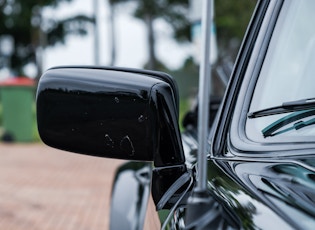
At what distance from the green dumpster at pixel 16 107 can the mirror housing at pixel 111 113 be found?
1437 centimetres

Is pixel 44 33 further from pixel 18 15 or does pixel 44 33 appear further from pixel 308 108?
pixel 308 108

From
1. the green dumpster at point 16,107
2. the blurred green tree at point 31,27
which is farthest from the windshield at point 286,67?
the blurred green tree at point 31,27

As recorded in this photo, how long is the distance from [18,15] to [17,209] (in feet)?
113

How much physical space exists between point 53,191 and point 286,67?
7.16 meters

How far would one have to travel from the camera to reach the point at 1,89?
15.5 metres

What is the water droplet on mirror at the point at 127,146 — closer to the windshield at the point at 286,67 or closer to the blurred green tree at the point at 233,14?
the windshield at the point at 286,67

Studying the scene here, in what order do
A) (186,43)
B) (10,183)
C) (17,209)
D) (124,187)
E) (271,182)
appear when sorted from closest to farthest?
(271,182)
(124,187)
(17,209)
(10,183)
(186,43)

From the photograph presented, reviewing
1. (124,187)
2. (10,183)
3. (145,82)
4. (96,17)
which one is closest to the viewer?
(145,82)

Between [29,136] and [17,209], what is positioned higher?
[17,209]

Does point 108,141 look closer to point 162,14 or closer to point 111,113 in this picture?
point 111,113

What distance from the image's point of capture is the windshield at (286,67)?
4.80 feet

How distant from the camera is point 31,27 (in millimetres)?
40875

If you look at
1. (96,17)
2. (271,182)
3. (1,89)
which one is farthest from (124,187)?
(96,17)

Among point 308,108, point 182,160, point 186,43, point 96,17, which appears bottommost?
point 186,43
